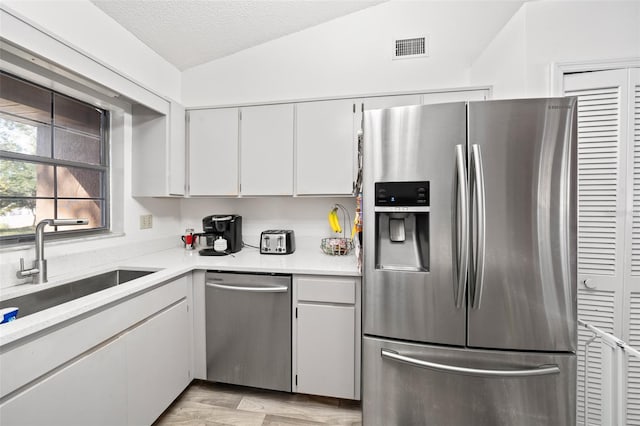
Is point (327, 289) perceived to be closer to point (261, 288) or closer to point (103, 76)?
point (261, 288)

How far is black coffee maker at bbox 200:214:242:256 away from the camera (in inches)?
81.5

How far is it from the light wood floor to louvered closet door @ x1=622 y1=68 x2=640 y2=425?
1.48m

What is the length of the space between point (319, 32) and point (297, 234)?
1745mm

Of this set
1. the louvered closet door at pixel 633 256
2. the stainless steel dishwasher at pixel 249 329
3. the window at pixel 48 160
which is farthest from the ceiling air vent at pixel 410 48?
the window at pixel 48 160

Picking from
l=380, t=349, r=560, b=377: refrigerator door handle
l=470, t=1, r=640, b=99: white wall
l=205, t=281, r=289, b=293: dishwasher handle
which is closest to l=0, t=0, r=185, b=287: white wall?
l=205, t=281, r=289, b=293: dishwasher handle

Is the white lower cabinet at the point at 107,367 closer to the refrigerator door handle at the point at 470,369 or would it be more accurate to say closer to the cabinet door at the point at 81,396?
the cabinet door at the point at 81,396

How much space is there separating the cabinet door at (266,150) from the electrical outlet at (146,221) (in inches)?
31.0

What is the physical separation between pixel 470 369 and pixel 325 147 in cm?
160

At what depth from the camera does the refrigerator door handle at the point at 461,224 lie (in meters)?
1.13

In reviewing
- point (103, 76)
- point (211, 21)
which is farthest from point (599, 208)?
point (103, 76)

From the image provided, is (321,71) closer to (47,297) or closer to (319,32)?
(319,32)

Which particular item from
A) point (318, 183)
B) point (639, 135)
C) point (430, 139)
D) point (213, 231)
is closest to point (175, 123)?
point (213, 231)

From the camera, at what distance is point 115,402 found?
120 cm

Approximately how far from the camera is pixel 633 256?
1.43 m
